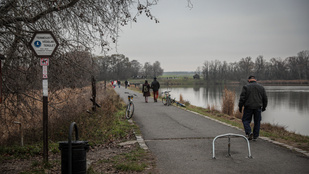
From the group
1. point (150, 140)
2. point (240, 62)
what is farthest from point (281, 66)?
point (150, 140)

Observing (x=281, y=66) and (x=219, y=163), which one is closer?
(x=219, y=163)

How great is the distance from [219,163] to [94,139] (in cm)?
467

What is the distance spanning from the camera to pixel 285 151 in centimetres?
732

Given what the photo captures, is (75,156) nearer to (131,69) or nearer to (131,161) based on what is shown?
(131,161)

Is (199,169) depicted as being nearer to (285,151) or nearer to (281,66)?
(285,151)

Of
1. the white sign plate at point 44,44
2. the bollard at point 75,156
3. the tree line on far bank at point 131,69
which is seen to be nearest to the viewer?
the bollard at point 75,156

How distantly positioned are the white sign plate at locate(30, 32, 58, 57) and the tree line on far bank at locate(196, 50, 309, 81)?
9688 centimetres

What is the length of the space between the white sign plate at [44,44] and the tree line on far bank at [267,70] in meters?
96.9

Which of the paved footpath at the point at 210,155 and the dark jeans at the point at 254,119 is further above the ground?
the dark jeans at the point at 254,119

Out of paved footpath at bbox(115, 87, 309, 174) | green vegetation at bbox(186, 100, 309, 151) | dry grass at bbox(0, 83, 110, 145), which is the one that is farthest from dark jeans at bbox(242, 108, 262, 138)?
dry grass at bbox(0, 83, 110, 145)

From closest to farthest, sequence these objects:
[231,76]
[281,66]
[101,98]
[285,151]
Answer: [285,151]
[101,98]
[281,66]
[231,76]

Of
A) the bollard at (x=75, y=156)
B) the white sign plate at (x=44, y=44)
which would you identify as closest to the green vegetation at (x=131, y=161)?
the bollard at (x=75, y=156)

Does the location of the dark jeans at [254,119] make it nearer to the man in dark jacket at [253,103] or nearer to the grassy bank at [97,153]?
the man in dark jacket at [253,103]

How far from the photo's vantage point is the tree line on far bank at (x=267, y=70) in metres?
104
